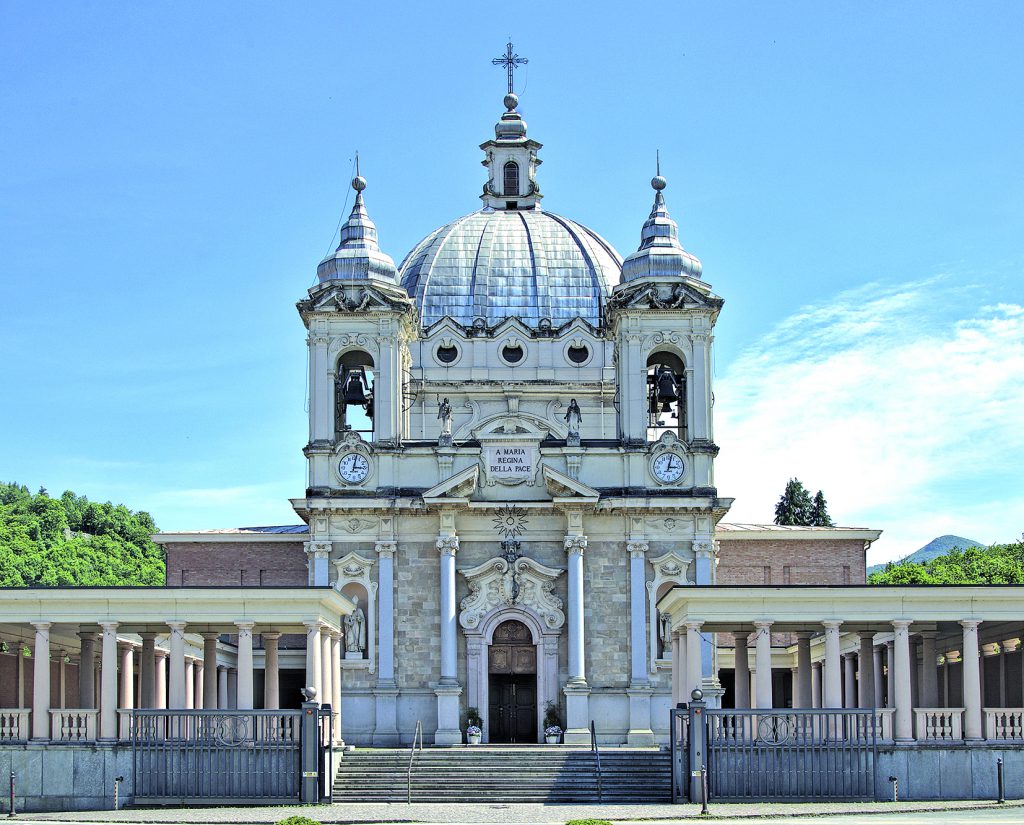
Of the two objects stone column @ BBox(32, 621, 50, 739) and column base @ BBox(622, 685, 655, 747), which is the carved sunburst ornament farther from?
stone column @ BBox(32, 621, 50, 739)

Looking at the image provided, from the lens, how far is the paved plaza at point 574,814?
120ft

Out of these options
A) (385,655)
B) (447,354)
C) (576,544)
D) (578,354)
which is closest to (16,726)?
(385,655)

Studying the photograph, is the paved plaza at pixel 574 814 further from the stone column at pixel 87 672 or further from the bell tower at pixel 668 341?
the bell tower at pixel 668 341

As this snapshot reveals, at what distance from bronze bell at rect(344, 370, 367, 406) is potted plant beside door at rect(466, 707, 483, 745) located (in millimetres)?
11289

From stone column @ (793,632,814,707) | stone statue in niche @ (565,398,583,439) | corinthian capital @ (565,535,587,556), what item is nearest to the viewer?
stone column @ (793,632,814,707)

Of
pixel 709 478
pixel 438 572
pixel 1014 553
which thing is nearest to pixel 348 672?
pixel 438 572

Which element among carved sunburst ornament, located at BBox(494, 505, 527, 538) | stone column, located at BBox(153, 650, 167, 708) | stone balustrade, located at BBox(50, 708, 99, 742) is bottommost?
stone balustrade, located at BBox(50, 708, 99, 742)

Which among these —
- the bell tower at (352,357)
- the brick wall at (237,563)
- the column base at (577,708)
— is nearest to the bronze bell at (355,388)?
the bell tower at (352,357)

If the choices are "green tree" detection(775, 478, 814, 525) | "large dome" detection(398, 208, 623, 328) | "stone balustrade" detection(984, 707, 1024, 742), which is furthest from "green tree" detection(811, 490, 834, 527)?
"stone balustrade" detection(984, 707, 1024, 742)

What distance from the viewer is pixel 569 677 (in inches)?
2130

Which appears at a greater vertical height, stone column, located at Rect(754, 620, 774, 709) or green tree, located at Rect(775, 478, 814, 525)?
green tree, located at Rect(775, 478, 814, 525)

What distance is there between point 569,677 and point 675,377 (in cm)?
1136

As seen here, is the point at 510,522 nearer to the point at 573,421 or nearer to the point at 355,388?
the point at 573,421

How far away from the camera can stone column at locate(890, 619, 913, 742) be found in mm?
43531
